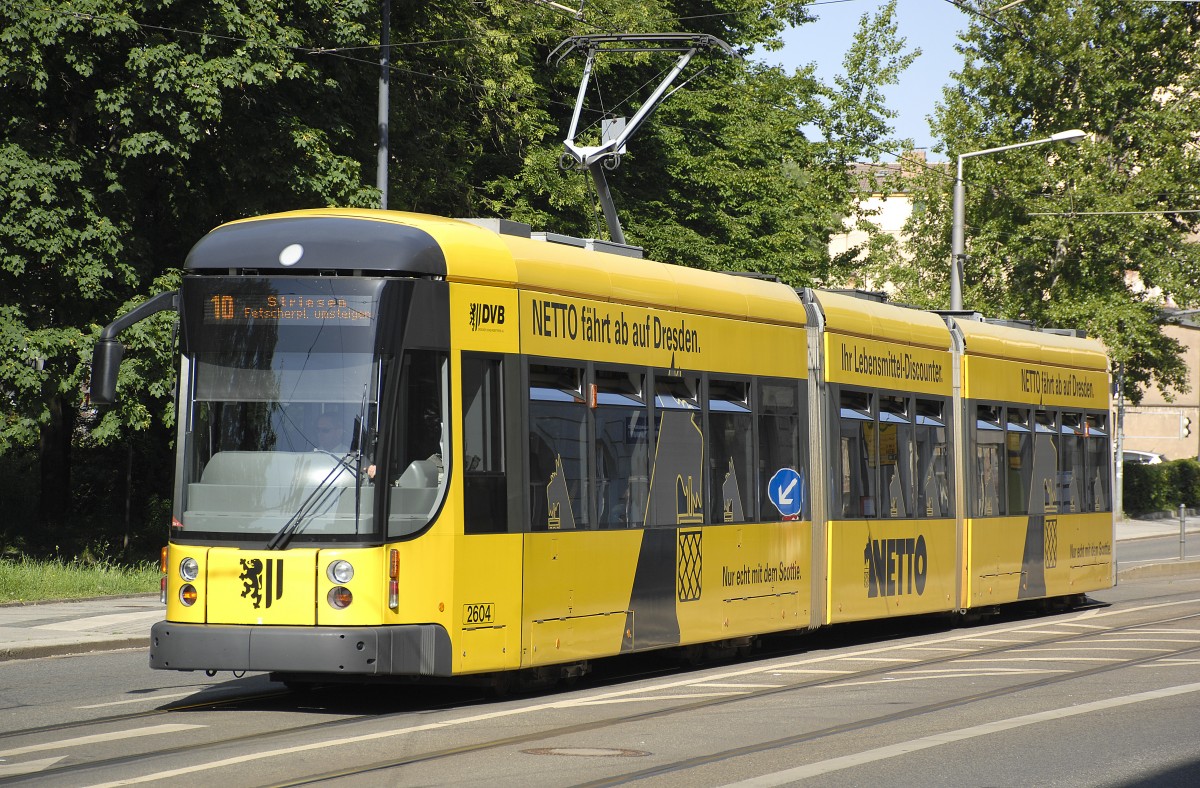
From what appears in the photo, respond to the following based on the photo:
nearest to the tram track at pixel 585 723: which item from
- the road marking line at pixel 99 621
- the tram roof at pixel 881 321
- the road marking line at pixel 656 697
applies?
the road marking line at pixel 656 697

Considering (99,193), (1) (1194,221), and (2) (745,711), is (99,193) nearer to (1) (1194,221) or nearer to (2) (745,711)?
(2) (745,711)

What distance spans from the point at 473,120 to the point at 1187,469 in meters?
34.9

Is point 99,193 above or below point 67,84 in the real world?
below

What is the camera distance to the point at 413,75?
29.2m

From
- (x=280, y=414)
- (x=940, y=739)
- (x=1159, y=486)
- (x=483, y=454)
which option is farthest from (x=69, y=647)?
(x=1159, y=486)

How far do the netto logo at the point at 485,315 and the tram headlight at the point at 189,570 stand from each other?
235cm

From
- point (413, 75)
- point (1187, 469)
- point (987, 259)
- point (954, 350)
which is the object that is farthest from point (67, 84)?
point (1187, 469)

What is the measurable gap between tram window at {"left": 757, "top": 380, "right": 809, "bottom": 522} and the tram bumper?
4800 mm

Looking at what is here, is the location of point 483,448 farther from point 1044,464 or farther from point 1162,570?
point 1162,570

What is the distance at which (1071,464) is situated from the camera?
21391 millimetres

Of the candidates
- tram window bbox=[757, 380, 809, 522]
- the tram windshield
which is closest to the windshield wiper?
the tram windshield

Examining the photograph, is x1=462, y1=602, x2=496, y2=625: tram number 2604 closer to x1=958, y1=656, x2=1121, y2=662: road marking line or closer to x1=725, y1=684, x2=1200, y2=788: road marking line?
x1=725, y1=684, x2=1200, y2=788: road marking line

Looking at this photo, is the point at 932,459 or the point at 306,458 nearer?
the point at 306,458

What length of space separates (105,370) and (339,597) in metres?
2.05
